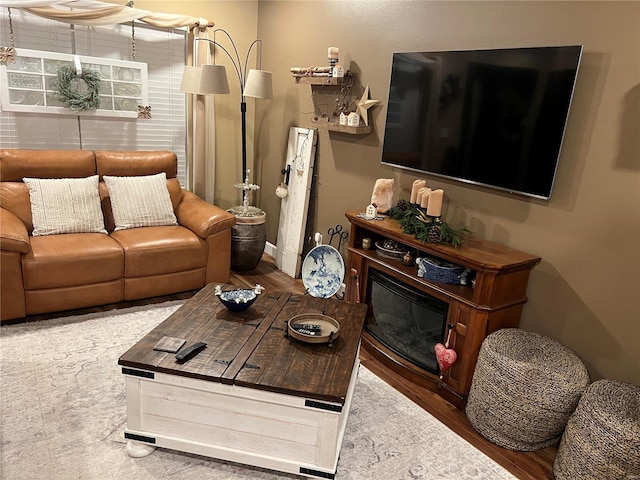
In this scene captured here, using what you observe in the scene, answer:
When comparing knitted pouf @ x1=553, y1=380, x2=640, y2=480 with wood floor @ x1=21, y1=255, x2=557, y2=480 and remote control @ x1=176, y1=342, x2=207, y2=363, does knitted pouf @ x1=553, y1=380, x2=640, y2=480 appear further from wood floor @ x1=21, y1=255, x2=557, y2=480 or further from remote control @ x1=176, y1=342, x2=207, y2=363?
remote control @ x1=176, y1=342, x2=207, y2=363

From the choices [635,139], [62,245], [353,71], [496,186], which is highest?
[353,71]

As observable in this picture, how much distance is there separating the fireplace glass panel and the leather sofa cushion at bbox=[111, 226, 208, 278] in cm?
135

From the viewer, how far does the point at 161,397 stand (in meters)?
Result: 1.98

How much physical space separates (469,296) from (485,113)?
38.6 inches

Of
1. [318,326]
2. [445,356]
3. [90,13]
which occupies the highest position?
[90,13]

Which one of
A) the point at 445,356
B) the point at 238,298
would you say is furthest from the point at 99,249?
the point at 445,356

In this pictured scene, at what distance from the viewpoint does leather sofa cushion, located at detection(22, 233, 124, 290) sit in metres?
3.05

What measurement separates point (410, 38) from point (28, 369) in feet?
9.75

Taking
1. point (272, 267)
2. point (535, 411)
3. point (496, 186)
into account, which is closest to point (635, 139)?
point (496, 186)

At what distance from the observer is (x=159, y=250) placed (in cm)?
345

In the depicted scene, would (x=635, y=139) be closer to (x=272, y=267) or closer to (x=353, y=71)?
(x=353, y=71)

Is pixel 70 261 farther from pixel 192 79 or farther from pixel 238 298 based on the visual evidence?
pixel 192 79

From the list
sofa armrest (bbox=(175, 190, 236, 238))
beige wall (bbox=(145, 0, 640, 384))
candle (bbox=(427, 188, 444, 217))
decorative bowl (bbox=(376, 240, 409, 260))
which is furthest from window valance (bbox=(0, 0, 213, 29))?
candle (bbox=(427, 188, 444, 217))

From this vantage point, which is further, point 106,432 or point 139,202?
point 139,202
